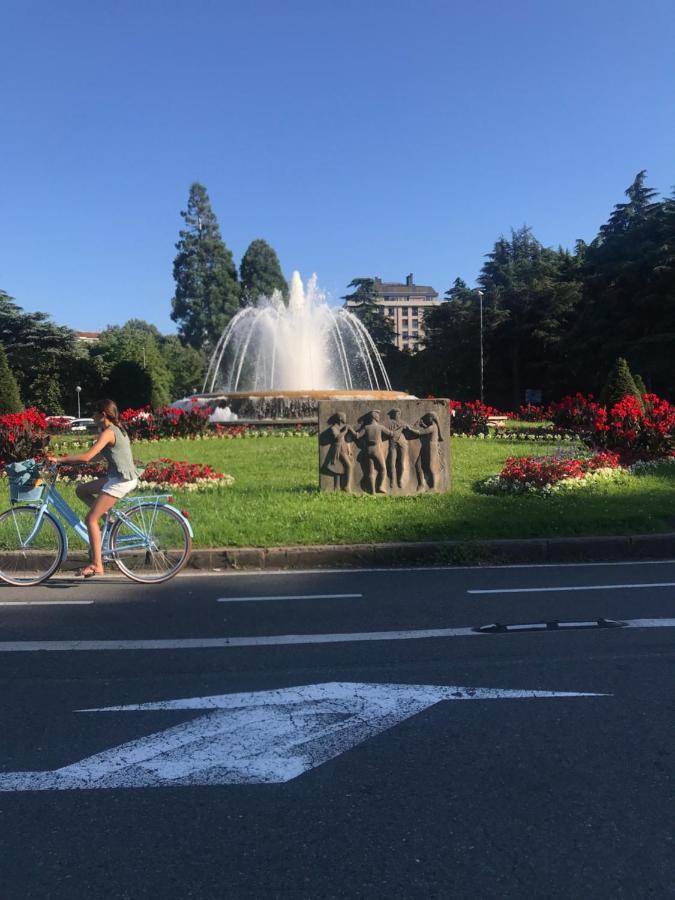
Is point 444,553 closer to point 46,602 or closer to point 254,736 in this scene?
point 46,602

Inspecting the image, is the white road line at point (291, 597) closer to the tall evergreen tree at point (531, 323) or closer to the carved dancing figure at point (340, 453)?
the carved dancing figure at point (340, 453)

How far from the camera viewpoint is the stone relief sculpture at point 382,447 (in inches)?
471

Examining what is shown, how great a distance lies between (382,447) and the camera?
39.3ft

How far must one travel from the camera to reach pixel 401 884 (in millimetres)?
2721

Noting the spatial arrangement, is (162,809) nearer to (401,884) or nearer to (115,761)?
(115,761)

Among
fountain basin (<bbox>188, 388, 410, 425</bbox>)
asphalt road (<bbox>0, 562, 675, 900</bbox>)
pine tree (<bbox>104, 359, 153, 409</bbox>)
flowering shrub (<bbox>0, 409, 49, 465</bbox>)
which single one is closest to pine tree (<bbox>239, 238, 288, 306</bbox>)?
pine tree (<bbox>104, 359, 153, 409</bbox>)

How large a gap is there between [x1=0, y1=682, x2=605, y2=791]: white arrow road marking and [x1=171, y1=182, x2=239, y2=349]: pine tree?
68570 mm

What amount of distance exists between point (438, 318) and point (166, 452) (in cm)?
5316

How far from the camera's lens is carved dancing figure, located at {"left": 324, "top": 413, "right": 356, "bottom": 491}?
1194 centimetres

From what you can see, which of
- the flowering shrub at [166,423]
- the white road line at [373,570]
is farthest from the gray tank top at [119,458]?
the flowering shrub at [166,423]

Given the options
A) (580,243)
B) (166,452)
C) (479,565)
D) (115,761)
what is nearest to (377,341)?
(580,243)

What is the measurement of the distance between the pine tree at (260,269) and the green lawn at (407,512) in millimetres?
62614

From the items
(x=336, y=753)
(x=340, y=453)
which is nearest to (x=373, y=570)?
(x=340, y=453)

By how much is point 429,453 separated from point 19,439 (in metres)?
8.35
